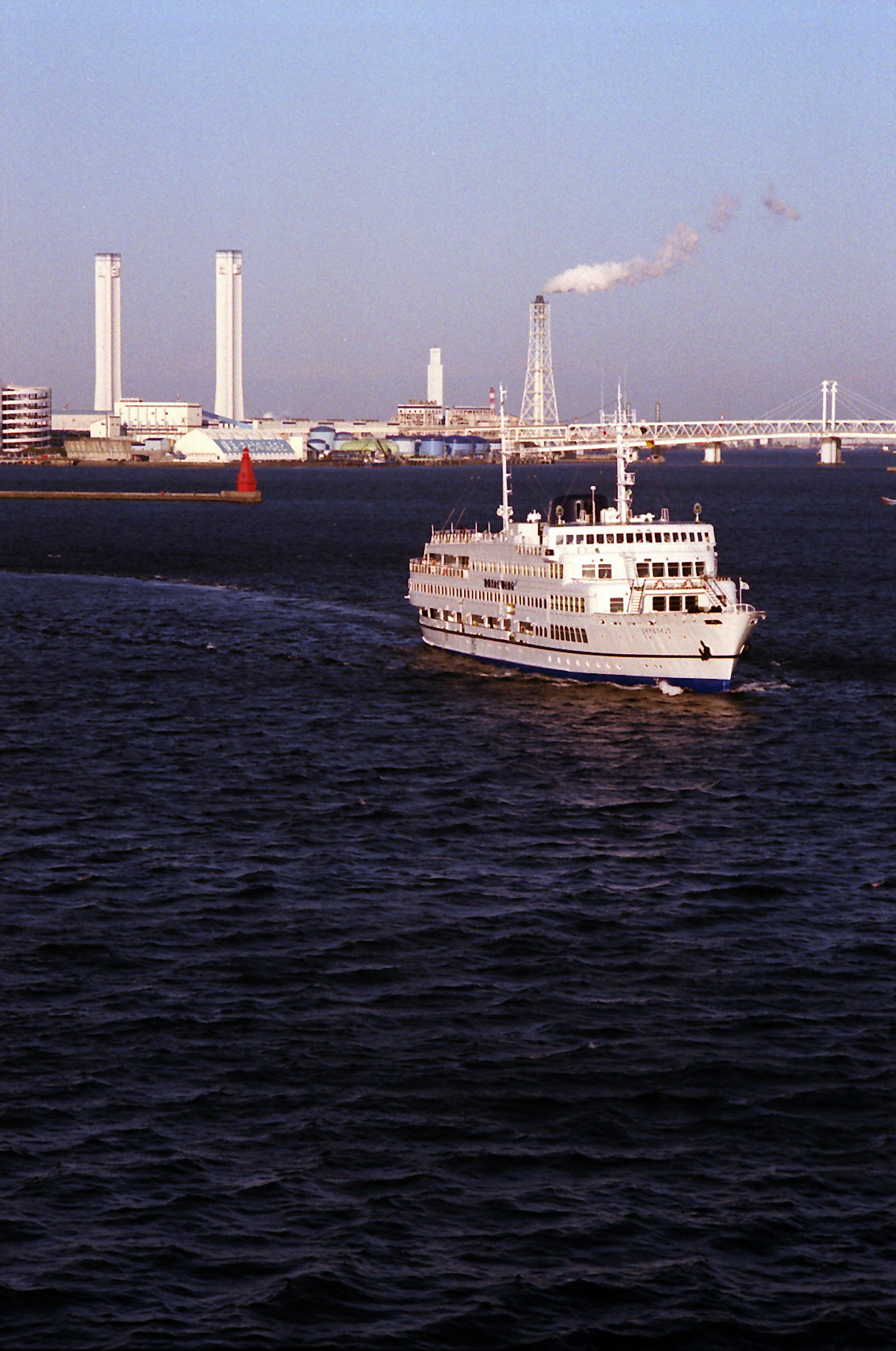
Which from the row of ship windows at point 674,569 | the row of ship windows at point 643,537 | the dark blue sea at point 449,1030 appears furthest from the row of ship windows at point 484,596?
the dark blue sea at point 449,1030

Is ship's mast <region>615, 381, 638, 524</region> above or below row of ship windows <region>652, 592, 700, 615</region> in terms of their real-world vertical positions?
above

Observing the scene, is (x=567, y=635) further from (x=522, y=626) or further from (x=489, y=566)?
(x=489, y=566)

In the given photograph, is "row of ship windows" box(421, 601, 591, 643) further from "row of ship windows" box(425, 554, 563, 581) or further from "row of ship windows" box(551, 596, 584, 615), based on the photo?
"row of ship windows" box(425, 554, 563, 581)

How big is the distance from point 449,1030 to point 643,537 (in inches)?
1838

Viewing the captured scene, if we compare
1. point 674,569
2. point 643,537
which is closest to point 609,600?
point 674,569

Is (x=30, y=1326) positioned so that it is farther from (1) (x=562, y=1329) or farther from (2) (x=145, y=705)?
(2) (x=145, y=705)

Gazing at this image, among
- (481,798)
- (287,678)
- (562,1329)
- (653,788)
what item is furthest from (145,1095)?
(287,678)

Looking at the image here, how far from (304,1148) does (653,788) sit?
29.7 meters

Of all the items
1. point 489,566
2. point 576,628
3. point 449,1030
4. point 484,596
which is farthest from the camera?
point 484,596

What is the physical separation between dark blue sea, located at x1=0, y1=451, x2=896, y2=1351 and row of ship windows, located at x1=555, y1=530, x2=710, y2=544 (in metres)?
9.97

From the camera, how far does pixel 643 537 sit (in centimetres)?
7775

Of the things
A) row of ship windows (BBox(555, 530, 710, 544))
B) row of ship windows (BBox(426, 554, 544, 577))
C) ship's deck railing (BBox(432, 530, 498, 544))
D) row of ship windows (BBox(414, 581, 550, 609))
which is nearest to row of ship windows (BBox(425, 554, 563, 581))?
row of ship windows (BBox(426, 554, 544, 577))

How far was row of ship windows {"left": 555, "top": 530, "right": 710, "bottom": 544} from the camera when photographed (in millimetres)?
77562

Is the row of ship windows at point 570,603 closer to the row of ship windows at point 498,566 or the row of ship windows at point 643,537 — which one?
the row of ship windows at point 498,566
